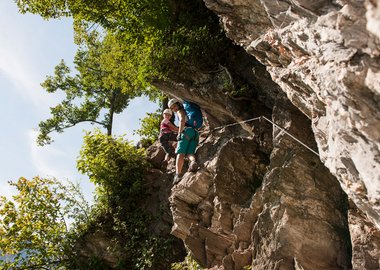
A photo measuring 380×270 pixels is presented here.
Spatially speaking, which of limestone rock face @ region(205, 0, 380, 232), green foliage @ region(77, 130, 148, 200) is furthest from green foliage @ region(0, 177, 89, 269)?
limestone rock face @ region(205, 0, 380, 232)

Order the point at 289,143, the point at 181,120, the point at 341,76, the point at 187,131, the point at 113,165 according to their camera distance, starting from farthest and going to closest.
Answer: the point at 113,165 → the point at 181,120 → the point at 187,131 → the point at 289,143 → the point at 341,76

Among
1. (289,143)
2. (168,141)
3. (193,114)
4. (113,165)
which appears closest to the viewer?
(289,143)

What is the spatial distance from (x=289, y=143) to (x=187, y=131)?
142 inches

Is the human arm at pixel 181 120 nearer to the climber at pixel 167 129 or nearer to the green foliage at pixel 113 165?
the climber at pixel 167 129

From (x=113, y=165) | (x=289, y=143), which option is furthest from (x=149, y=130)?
(x=289, y=143)

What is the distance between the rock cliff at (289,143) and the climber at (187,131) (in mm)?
322

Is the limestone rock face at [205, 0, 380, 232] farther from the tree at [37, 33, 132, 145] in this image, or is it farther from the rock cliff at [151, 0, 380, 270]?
the tree at [37, 33, 132, 145]

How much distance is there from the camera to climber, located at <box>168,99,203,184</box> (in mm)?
12266

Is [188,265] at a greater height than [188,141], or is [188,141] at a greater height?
[188,141]

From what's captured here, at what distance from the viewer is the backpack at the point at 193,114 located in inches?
497

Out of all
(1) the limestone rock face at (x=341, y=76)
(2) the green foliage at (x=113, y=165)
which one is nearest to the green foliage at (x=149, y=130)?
(2) the green foliage at (x=113, y=165)

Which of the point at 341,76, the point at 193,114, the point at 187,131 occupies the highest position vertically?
the point at 193,114

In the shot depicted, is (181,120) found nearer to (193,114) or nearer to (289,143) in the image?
(193,114)

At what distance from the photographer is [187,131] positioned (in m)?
12.2
